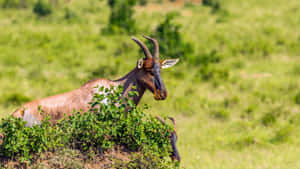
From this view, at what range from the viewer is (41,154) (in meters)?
6.57

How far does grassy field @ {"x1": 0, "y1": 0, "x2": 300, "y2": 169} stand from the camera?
472 inches

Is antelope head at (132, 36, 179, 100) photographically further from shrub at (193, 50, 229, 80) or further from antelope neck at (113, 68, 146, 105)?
shrub at (193, 50, 229, 80)

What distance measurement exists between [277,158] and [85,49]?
1230 centimetres

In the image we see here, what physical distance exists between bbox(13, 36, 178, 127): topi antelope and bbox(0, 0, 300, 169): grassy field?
2.80 meters

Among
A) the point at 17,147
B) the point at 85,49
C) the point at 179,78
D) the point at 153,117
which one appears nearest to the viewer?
the point at 17,147

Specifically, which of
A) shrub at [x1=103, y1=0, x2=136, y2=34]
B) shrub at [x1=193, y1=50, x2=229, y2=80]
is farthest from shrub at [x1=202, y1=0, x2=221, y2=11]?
shrub at [x1=193, y1=50, x2=229, y2=80]

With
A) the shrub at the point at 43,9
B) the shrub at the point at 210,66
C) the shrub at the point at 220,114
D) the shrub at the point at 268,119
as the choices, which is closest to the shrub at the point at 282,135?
the shrub at the point at 268,119

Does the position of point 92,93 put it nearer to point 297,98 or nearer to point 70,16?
point 297,98

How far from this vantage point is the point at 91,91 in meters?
7.05

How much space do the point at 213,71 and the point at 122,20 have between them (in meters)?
7.21

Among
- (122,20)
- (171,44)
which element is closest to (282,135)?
Answer: (171,44)

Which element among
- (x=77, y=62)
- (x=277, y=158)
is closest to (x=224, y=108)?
(x=277, y=158)

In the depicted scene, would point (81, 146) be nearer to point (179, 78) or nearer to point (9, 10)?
point (179, 78)

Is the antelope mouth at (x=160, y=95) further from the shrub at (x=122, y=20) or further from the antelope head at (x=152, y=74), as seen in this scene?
the shrub at (x=122, y=20)
